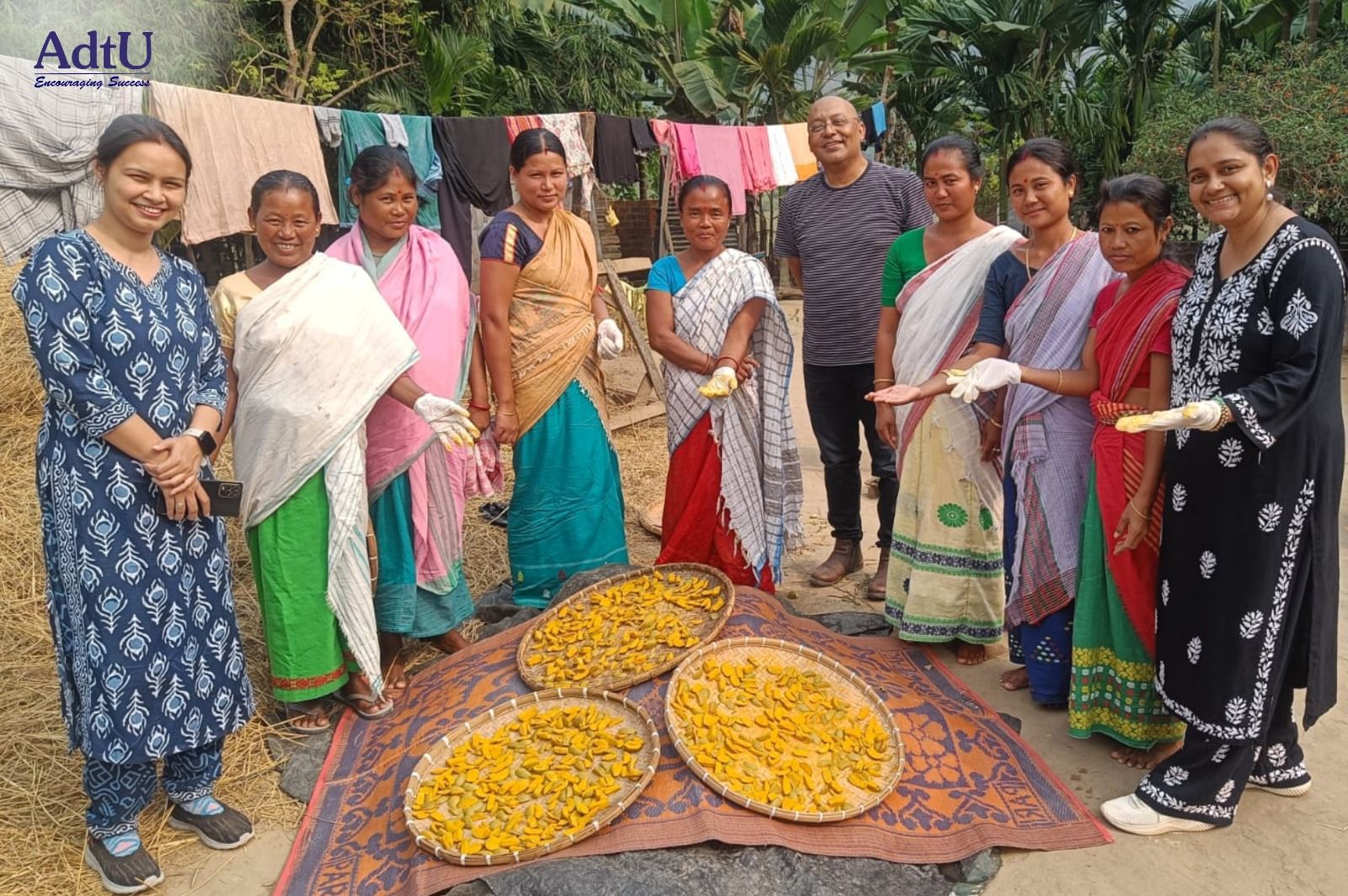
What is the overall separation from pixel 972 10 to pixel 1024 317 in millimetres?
11903

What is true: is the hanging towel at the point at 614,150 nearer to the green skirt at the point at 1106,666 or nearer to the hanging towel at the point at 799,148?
the hanging towel at the point at 799,148

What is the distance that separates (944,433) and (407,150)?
12.8 feet

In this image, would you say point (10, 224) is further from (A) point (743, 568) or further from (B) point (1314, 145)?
(B) point (1314, 145)

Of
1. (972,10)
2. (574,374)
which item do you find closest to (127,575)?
(574,374)

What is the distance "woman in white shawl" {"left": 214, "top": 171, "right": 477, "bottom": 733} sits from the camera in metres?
2.65

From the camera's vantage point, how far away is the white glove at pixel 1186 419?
6.81 feet

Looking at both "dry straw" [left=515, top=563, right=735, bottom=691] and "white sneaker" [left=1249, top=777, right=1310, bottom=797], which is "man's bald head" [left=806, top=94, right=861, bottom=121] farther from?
"white sneaker" [left=1249, top=777, right=1310, bottom=797]

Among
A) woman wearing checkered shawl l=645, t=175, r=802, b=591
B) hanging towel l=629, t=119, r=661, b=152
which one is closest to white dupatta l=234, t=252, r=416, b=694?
woman wearing checkered shawl l=645, t=175, r=802, b=591

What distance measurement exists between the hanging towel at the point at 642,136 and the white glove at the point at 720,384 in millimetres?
4237

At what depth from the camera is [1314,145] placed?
779 centimetres

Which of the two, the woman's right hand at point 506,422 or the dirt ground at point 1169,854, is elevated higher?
the woman's right hand at point 506,422

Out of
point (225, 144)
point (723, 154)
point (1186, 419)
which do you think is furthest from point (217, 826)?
point (723, 154)

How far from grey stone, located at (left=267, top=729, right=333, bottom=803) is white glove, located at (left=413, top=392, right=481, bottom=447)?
1116mm

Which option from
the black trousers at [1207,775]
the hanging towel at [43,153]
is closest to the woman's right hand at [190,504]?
the hanging towel at [43,153]
